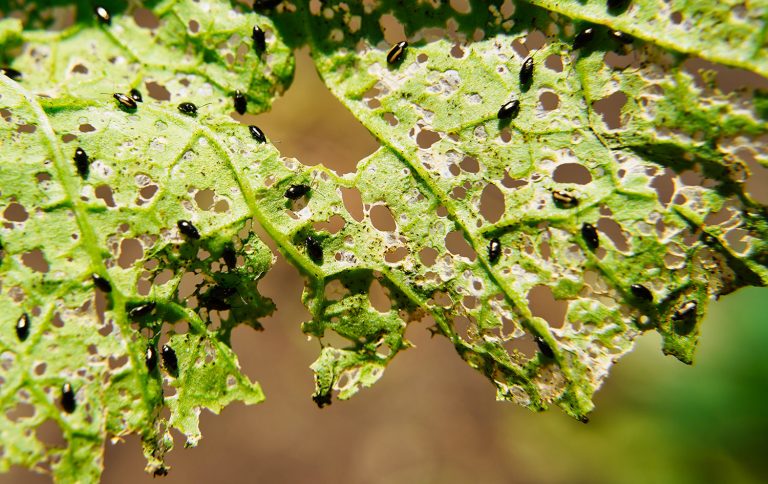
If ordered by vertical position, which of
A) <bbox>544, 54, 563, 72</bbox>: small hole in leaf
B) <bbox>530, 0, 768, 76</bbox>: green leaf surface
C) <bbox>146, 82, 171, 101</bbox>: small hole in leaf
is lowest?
<bbox>146, 82, 171, 101</bbox>: small hole in leaf

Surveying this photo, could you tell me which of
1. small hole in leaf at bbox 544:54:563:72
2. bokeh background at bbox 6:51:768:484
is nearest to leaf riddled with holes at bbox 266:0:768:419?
small hole in leaf at bbox 544:54:563:72

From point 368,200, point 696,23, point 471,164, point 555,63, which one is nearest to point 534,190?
point 555,63

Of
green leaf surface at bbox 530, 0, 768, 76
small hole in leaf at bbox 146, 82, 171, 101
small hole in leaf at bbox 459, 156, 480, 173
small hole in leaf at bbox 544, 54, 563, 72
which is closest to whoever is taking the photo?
green leaf surface at bbox 530, 0, 768, 76

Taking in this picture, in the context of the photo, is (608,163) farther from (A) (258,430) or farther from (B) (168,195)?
(A) (258,430)

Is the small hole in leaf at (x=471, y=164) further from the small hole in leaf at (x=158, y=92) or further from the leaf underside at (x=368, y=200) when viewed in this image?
the small hole in leaf at (x=158, y=92)

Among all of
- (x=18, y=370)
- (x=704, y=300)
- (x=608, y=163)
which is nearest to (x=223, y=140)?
(x=18, y=370)

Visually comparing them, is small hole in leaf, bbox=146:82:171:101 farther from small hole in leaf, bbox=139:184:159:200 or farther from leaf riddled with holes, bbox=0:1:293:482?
small hole in leaf, bbox=139:184:159:200

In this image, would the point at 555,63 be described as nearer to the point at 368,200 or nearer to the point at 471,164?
the point at 368,200

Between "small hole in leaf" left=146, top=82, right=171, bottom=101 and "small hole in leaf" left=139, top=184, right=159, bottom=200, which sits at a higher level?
"small hole in leaf" left=139, top=184, right=159, bottom=200
